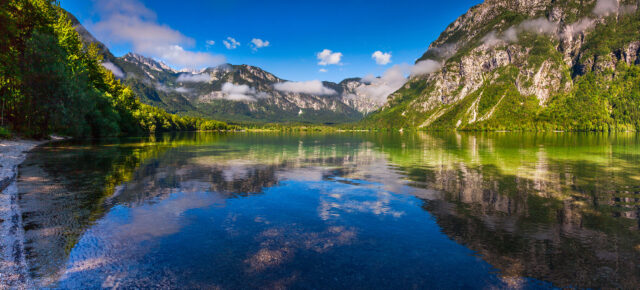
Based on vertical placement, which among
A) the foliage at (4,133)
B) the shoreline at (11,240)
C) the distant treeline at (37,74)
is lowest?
the shoreline at (11,240)

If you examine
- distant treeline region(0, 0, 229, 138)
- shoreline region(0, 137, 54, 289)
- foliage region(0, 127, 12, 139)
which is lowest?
shoreline region(0, 137, 54, 289)

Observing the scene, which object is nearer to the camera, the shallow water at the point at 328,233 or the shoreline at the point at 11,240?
the shoreline at the point at 11,240

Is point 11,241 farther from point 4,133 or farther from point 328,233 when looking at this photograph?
point 4,133

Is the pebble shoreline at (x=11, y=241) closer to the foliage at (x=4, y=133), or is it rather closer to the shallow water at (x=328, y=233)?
the shallow water at (x=328, y=233)

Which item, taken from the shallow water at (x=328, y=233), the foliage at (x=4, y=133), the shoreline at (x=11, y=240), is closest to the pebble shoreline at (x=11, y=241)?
the shoreline at (x=11, y=240)

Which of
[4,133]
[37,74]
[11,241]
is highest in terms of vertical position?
[37,74]

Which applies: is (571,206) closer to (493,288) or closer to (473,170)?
(493,288)

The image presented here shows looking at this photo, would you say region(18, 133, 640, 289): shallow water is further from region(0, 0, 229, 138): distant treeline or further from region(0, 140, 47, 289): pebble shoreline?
region(0, 0, 229, 138): distant treeline

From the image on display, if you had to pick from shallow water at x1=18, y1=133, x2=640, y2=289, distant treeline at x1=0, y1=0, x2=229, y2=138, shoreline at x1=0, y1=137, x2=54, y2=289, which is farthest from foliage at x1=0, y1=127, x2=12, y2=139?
shoreline at x1=0, y1=137, x2=54, y2=289

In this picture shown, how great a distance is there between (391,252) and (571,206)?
14291 mm

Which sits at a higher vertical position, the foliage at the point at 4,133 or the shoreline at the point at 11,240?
the foliage at the point at 4,133

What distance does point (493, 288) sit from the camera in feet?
31.3

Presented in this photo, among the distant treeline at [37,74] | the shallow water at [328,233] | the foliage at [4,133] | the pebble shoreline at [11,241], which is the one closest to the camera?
the pebble shoreline at [11,241]

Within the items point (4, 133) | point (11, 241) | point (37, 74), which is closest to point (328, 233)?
point (11, 241)
